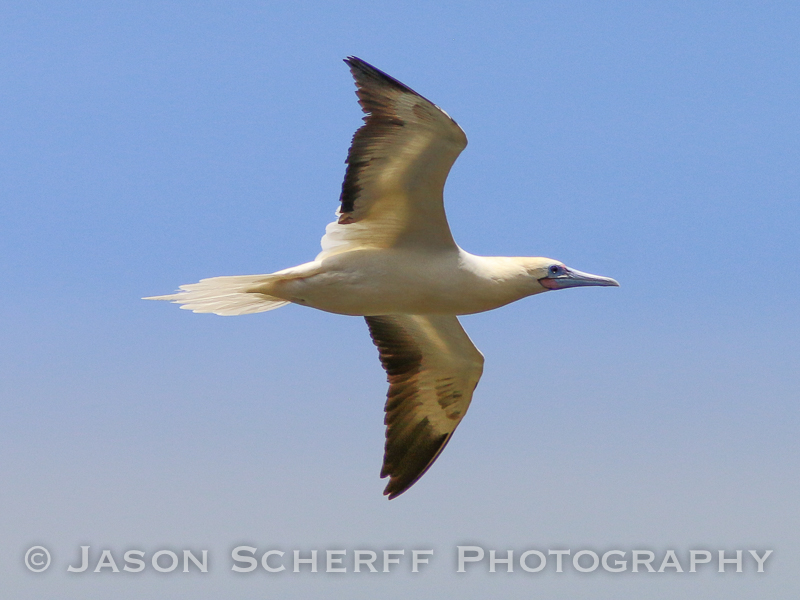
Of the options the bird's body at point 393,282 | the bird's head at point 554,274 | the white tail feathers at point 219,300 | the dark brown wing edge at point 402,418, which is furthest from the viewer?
the dark brown wing edge at point 402,418

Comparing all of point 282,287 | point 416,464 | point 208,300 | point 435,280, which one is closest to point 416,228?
point 435,280

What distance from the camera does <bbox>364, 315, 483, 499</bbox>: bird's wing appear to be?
9.29 metres

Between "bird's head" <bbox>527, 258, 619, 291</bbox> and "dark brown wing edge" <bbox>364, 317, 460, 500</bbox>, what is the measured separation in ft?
5.02

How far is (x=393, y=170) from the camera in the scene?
7.77 meters

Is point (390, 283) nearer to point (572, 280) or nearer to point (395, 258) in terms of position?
point (395, 258)

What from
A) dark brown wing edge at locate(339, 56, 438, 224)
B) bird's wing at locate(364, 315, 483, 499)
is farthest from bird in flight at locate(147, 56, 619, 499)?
bird's wing at locate(364, 315, 483, 499)

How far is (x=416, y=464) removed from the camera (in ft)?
30.5

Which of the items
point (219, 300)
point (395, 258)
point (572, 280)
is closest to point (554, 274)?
point (572, 280)

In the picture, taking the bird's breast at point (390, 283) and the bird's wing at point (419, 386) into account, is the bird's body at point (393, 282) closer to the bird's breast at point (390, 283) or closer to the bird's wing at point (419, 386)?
the bird's breast at point (390, 283)

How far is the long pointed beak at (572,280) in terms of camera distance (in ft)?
27.6

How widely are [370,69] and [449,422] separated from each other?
362cm

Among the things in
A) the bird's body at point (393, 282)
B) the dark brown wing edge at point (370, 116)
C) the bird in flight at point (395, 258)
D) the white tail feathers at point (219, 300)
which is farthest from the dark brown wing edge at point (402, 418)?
the dark brown wing edge at point (370, 116)

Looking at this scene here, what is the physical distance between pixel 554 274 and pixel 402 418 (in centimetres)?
201

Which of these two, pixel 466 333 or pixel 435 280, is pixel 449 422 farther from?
pixel 435 280
